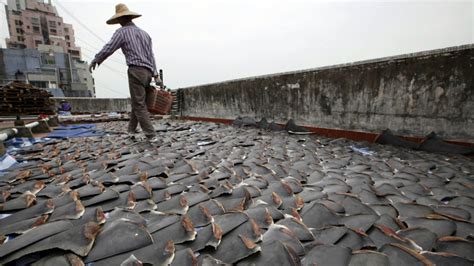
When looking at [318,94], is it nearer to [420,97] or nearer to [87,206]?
[420,97]

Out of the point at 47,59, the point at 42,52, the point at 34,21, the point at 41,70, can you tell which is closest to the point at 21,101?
the point at 41,70

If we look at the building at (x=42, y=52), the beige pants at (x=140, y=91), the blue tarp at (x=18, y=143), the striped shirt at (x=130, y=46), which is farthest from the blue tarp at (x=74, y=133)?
the building at (x=42, y=52)

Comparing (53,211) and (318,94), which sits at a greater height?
(318,94)

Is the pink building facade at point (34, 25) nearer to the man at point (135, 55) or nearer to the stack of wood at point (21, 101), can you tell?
the stack of wood at point (21, 101)

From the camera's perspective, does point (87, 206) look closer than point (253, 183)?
Yes

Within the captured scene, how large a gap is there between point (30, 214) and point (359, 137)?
12.5ft

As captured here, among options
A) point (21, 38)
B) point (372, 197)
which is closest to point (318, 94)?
point (372, 197)

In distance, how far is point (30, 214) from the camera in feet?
4.57

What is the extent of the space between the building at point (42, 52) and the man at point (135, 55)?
102 ft

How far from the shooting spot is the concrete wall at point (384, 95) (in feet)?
9.05

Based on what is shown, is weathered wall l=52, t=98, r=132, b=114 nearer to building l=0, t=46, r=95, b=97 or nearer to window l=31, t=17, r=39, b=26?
building l=0, t=46, r=95, b=97

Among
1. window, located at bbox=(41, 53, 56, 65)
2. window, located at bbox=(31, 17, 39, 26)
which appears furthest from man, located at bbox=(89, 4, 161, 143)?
window, located at bbox=(31, 17, 39, 26)

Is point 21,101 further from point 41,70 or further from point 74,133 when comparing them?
point 41,70

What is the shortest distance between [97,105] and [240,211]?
16.7 metres
